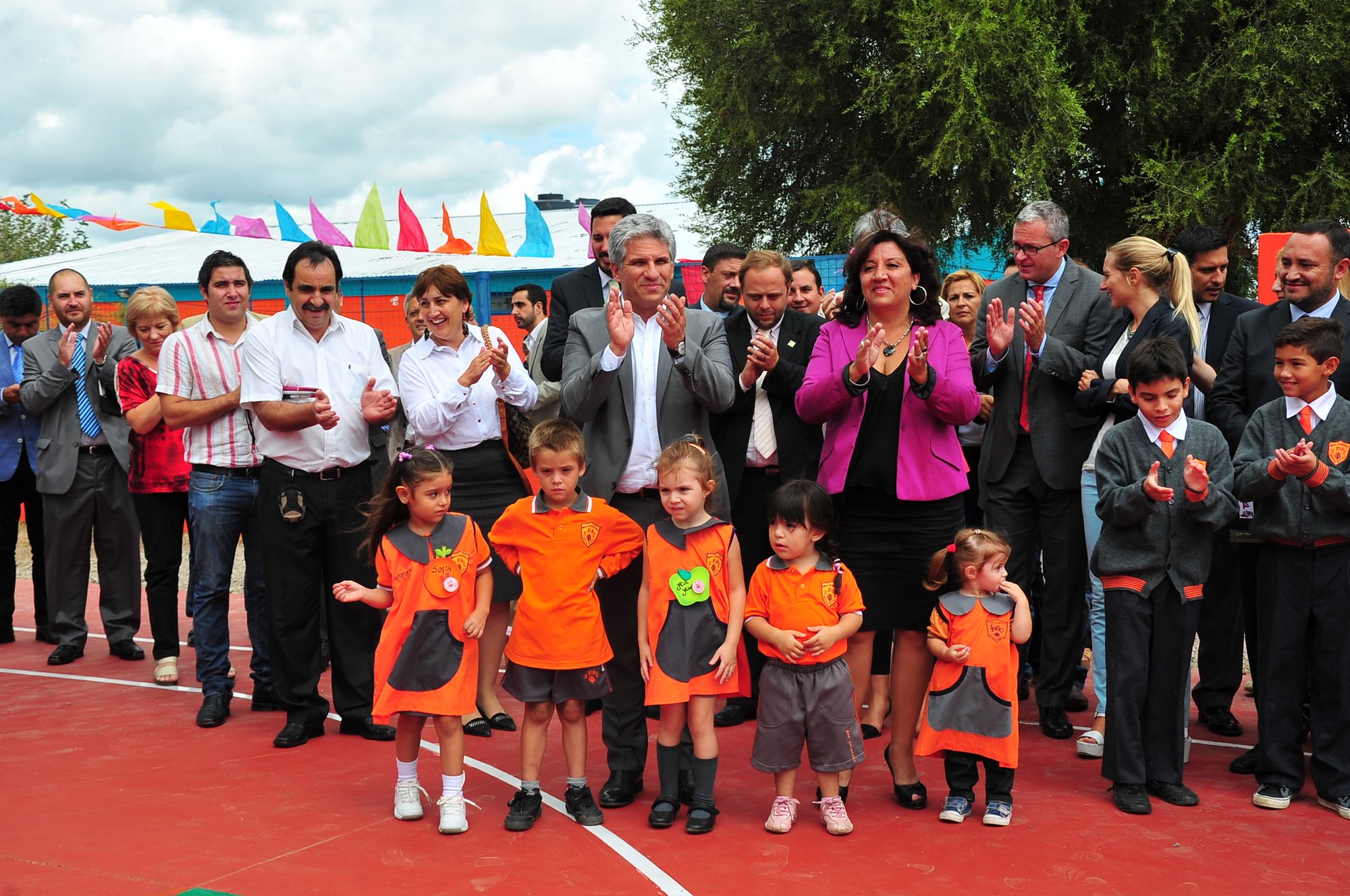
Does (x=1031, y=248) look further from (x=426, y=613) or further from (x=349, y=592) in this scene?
(x=349, y=592)

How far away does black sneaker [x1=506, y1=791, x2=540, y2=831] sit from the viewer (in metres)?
4.63

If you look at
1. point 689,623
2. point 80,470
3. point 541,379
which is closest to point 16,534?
point 80,470

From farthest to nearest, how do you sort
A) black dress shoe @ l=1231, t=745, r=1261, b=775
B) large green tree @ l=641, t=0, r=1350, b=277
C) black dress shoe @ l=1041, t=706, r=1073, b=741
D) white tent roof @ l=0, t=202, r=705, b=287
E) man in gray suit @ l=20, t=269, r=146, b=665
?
white tent roof @ l=0, t=202, r=705, b=287, large green tree @ l=641, t=0, r=1350, b=277, man in gray suit @ l=20, t=269, r=146, b=665, black dress shoe @ l=1041, t=706, r=1073, b=741, black dress shoe @ l=1231, t=745, r=1261, b=775

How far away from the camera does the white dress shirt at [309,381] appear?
5746 mm

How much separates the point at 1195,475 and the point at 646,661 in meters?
2.26

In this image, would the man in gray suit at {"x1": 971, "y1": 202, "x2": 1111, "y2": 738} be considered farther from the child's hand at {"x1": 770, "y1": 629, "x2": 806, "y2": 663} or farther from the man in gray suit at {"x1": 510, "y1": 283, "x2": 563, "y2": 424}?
the man in gray suit at {"x1": 510, "y1": 283, "x2": 563, "y2": 424}

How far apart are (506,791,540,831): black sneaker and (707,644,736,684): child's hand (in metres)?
0.73

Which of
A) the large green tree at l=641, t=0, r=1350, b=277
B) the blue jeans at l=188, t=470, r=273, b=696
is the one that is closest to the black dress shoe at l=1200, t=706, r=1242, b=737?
the blue jeans at l=188, t=470, r=273, b=696

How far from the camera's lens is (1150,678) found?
494 cm

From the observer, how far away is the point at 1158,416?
4914mm

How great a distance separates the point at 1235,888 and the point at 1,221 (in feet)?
148

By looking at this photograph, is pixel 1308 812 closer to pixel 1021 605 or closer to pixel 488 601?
pixel 1021 605

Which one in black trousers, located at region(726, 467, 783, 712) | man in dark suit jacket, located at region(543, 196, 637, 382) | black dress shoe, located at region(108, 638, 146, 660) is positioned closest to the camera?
man in dark suit jacket, located at region(543, 196, 637, 382)

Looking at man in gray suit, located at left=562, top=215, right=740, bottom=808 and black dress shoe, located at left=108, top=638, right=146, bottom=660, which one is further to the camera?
black dress shoe, located at left=108, top=638, right=146, bottom=660
